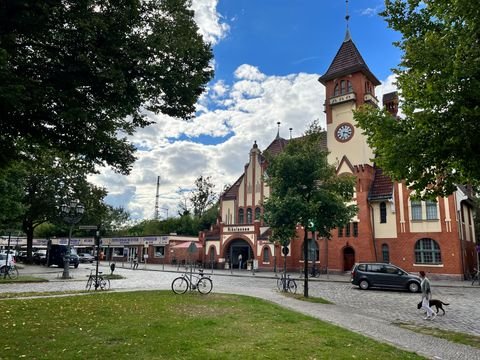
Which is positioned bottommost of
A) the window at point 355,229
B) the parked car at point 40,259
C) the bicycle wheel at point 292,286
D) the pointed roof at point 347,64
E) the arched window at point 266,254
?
the bicycle wheel at point 292,286

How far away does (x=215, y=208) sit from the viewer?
76062 mm

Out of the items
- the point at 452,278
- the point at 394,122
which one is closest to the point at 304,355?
the point at 394,122

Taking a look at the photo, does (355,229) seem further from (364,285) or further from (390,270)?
(364,285)

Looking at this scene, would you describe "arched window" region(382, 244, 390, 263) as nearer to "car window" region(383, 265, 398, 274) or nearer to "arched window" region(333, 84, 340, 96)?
"car window" region(383, 265, 398, 274)

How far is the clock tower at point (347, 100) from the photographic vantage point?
42906mm

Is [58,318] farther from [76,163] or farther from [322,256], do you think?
[322,256]

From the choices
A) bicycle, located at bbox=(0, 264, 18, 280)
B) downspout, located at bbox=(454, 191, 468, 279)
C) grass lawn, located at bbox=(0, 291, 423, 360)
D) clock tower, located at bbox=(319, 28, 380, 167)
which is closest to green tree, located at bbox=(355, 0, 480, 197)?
grass lawn, located at bbox=(0, 291, 423, 360)

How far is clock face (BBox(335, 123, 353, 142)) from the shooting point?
1721 inches

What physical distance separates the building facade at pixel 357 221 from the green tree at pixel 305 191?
1270 cm

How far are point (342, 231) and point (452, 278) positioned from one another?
1080 centimetres

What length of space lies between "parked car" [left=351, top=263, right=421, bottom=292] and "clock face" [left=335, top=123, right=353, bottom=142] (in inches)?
825

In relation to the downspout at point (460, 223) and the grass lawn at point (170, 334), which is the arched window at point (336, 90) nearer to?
the downspout at point (460, 223)

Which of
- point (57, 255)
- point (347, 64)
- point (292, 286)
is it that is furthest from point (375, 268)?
point (57, 255)

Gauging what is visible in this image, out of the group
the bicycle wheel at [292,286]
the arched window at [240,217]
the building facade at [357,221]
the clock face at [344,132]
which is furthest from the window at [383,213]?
the bicycle wheel at [292,286]
